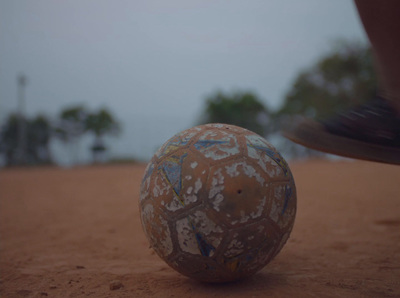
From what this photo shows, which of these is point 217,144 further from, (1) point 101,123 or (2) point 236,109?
(1) point 101,123

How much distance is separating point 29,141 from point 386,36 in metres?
42.3

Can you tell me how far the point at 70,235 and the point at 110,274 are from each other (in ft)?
7.28

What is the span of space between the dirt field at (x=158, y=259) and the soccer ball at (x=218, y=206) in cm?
30

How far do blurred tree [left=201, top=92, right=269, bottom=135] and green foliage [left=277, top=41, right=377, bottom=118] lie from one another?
7908 millimetres

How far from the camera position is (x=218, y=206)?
2.63 meters

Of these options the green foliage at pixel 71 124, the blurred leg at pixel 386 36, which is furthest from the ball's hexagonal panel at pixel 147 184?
the green foliage at pixel 71 124

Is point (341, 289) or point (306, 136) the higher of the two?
point (306, 136)

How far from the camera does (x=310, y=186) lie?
9930mm

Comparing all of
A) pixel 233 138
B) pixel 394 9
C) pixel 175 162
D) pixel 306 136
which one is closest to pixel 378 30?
pixel 394 9

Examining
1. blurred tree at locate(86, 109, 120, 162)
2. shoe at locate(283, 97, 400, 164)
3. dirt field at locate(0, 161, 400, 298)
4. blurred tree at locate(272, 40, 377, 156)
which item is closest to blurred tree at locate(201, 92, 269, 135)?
blurred tree at locate(272, 40, 377, 156)

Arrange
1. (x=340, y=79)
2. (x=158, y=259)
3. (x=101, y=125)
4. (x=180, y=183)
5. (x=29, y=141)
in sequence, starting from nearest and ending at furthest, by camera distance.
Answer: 1. (x=180, y=183)
2. (x=158, y=259)
3. (x=340, y=79)
4. (x=29, y=141)
5. (x=101, y=125)

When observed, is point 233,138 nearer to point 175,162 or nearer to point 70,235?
point 175,162

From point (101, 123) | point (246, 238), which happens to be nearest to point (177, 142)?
point (246, 238)

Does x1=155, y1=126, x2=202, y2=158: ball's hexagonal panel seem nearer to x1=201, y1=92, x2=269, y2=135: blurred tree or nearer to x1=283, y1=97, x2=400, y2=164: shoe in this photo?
x1=283, y1=97, x2=400, y2=164: shoe
